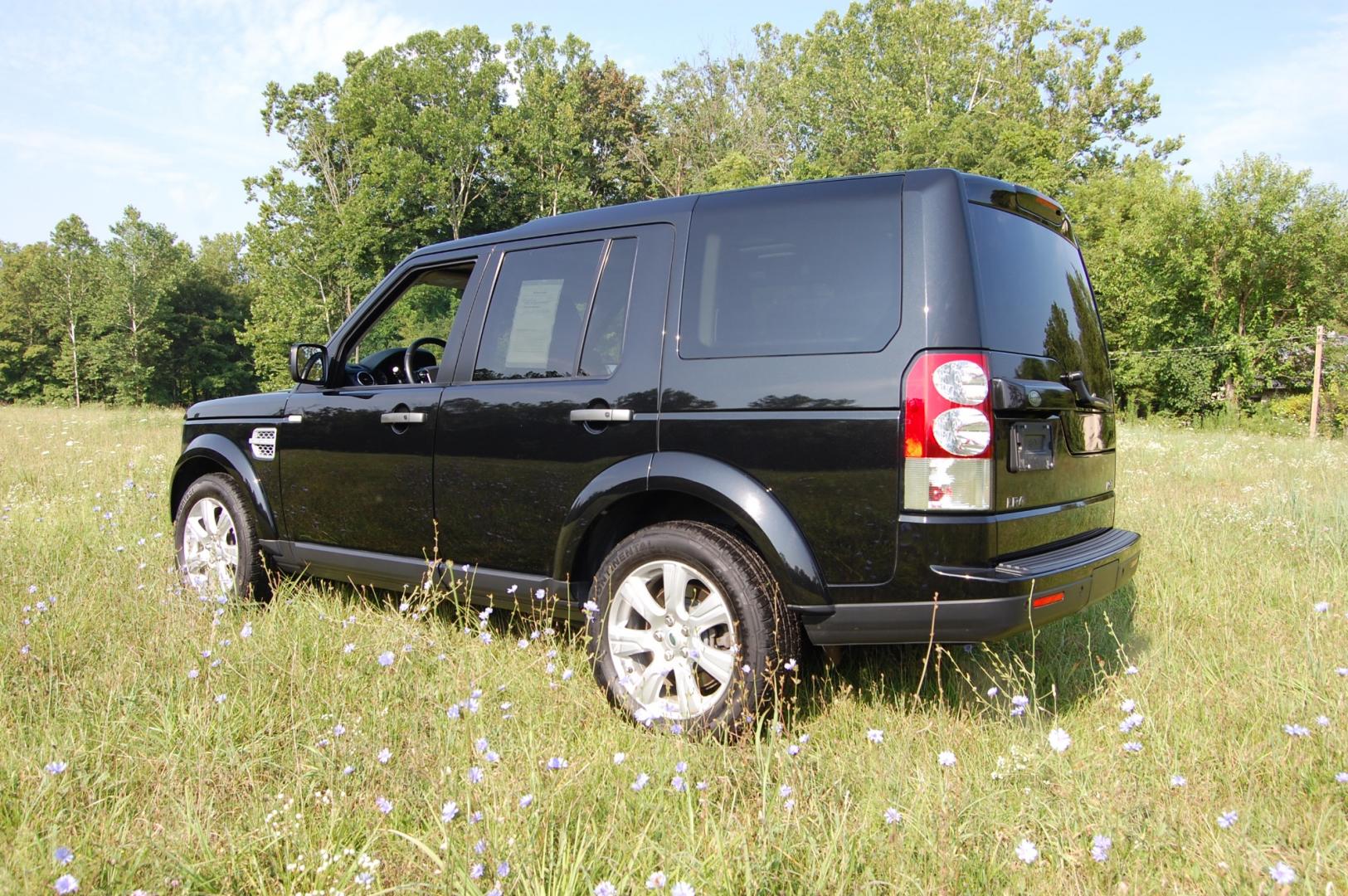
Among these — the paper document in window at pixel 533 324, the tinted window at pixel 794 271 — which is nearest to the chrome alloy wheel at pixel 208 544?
the paper document in window at pixel 533 324

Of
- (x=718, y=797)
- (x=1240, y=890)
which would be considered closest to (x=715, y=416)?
(x=718, y=797)

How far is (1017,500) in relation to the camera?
2811 millimetres

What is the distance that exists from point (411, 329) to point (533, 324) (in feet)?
3.90

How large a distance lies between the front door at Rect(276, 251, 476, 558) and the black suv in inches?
0.8

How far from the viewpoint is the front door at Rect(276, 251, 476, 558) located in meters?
3.96

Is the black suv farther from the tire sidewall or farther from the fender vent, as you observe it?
the fender vent

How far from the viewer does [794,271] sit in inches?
120

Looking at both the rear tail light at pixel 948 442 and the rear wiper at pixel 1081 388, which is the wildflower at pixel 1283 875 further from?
the rear wiper at pixel 1081 388

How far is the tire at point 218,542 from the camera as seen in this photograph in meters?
4.63

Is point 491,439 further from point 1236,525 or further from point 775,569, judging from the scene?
point 1236,525

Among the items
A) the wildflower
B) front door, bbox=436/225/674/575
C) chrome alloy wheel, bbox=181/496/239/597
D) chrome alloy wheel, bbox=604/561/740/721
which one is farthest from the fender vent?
the wildflower

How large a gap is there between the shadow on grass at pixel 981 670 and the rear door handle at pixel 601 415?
1128 millimetres

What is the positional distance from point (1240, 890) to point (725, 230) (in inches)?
96.4

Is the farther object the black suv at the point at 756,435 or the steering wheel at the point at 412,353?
the steering wheel at the point at 412,353
